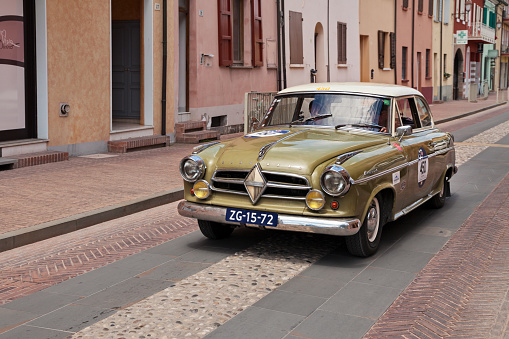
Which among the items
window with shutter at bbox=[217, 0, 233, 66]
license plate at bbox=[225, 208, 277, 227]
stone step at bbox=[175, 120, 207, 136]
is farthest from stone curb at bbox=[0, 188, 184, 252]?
window with shutter at bbox=[217, 0, 233, 66]

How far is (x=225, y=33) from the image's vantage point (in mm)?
18062

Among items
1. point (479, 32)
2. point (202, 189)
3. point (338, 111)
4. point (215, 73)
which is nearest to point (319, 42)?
point (215, 73)

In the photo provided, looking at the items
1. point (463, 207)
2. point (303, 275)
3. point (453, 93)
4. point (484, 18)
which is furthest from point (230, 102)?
point (484, 18)

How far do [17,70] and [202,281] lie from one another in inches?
315

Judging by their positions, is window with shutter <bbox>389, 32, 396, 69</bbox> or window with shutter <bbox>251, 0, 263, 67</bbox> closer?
window with shutter <bbox>251, 0, 263, 67</bbox>

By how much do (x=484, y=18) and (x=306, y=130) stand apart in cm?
5515

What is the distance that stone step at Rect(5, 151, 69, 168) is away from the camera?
11383 millimetres

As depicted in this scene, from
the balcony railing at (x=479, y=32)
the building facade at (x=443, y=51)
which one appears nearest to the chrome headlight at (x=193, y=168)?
the building facade at (x=443, y=51)

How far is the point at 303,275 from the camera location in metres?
5.79

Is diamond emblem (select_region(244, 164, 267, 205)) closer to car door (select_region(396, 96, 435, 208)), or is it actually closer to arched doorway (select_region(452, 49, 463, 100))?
car door (select_region(396, 96, 435, 208))

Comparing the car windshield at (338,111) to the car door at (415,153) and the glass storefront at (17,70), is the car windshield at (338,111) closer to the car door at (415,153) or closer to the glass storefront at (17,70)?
the car door at (415,153)

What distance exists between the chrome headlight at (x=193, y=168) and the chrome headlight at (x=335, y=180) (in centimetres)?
117

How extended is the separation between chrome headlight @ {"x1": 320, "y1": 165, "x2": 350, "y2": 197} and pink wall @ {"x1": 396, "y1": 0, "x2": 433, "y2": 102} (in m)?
29.1

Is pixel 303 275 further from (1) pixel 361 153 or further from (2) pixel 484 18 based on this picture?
(2) pixel 484 18
